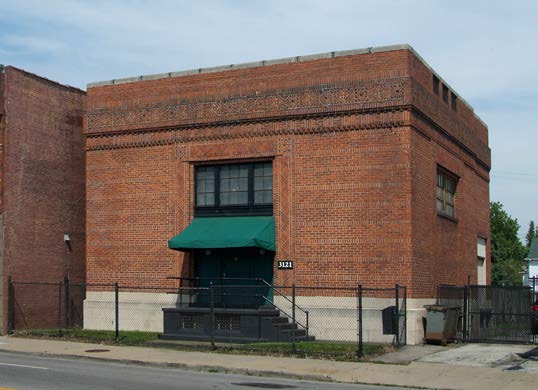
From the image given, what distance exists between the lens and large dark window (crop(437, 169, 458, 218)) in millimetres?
27531

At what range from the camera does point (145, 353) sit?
20.9 metres

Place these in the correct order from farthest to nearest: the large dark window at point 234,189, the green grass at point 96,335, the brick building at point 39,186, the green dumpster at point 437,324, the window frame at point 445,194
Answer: the window frame at point 445,194 → the brick building at point 39,186 → the large dark window at point 234,189 → the green grass at point 96,335 → the green dumpster at point 437,324

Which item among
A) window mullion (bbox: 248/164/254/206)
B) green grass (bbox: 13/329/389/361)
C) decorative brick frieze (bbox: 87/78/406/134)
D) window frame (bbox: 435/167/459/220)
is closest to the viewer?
green grass (bbox: 13/329/389/361)

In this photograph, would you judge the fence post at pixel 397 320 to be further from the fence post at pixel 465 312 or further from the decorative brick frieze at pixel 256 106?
the decorative brick frieze at pixel 256 106

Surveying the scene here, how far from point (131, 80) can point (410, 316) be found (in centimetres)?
1238

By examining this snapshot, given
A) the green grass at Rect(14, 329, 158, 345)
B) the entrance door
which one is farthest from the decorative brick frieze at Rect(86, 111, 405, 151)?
the green grass at Rect(14, 329, 158, 345)

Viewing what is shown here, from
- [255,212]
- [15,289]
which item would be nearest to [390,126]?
[255,212]

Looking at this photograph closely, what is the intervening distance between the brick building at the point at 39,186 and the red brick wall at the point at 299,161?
1.99 m

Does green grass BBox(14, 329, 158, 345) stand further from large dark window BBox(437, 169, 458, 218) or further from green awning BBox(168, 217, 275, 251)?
large dark window BBox(437, 169, 458, 218)

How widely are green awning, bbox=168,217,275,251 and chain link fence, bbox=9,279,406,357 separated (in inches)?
52.9

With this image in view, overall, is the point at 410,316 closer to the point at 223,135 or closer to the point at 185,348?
the point at 185,348

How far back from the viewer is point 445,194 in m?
28.3

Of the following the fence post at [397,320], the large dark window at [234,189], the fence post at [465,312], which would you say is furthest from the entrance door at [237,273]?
the fence post at [465,312]

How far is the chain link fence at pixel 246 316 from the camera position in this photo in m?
22.3
